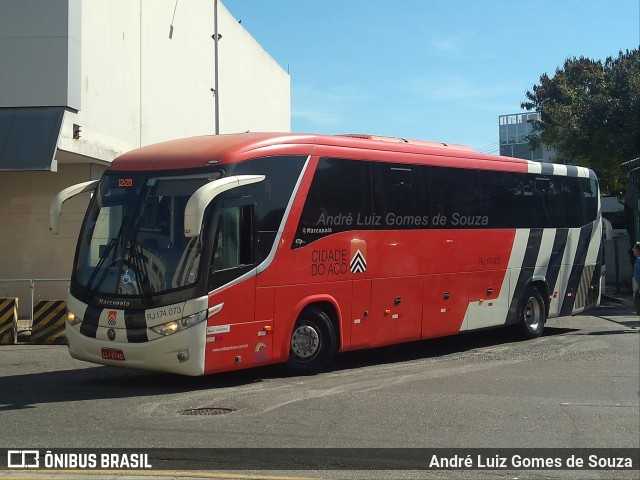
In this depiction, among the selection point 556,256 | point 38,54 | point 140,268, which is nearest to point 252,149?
point 140,268

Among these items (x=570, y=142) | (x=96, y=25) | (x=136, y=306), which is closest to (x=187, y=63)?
(x=96, y=25)

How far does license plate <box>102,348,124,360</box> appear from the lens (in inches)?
403

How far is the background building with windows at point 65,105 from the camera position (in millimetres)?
18859

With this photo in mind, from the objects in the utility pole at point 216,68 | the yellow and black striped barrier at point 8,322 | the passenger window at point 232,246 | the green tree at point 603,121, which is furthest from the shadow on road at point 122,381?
the green tree at point 603,121

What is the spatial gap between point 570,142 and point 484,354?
63.4ft

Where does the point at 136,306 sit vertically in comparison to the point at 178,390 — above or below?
above

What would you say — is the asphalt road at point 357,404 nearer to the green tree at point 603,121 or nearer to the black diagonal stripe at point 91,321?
the black diagonal stripe at point 91,321

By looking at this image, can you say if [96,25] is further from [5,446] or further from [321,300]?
[5,446]

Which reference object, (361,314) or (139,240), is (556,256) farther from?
(139,240)

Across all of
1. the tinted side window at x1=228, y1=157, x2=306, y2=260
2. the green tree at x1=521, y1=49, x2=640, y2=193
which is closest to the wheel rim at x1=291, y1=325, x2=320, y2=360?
the tinted side window at x1=228, y1=157, x2=306, y2=260

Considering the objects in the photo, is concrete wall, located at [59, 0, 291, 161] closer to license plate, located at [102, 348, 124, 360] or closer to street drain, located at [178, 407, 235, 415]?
license plate, located at [102, 348, 124, 360]

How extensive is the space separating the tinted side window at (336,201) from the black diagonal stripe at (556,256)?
5.42m

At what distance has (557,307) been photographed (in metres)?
16.6

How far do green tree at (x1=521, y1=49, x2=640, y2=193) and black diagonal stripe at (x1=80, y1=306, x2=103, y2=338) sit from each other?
77.0 feet
